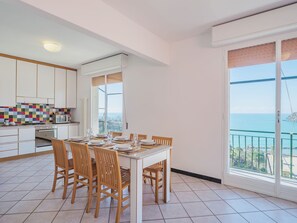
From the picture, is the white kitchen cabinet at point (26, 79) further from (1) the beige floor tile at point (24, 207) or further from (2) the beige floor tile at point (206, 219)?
(2) the beige floor tile at point (206, 219)

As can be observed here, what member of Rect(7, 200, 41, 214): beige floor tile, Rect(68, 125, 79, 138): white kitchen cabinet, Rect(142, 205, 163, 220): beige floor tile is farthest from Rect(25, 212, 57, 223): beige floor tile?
Rect(68, 125, 79, 138): white kitchen cabinet

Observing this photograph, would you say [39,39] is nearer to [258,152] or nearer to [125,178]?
[125,178]

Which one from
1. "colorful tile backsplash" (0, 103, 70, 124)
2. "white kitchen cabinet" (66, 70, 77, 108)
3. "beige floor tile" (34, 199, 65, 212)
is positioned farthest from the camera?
"white kitchen cabinet" (66, 70, 77, 108)

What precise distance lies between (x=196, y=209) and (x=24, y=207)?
2.23 m

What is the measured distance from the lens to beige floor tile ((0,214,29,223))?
6.17 feet

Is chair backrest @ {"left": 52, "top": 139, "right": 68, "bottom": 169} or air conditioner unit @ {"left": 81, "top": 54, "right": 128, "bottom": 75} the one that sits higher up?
air conditioner unit @ {"left": 81, "top": 54, "right": 128, "bottom": 75}

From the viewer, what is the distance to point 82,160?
7.13 feet

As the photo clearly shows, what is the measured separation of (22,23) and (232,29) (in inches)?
132

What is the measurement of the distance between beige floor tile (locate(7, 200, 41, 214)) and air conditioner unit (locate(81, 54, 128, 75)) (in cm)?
309

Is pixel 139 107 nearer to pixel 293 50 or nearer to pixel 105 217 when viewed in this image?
pixel 105 217

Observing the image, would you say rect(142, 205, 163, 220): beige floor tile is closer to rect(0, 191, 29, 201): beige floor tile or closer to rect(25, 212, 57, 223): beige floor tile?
rect(25, 212, 57, 223): beige floor tile

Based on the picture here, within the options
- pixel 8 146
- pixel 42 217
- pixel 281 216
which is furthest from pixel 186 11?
pixel 8 146

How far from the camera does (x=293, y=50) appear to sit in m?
2.36

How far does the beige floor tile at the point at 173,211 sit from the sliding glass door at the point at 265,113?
1.22 m
